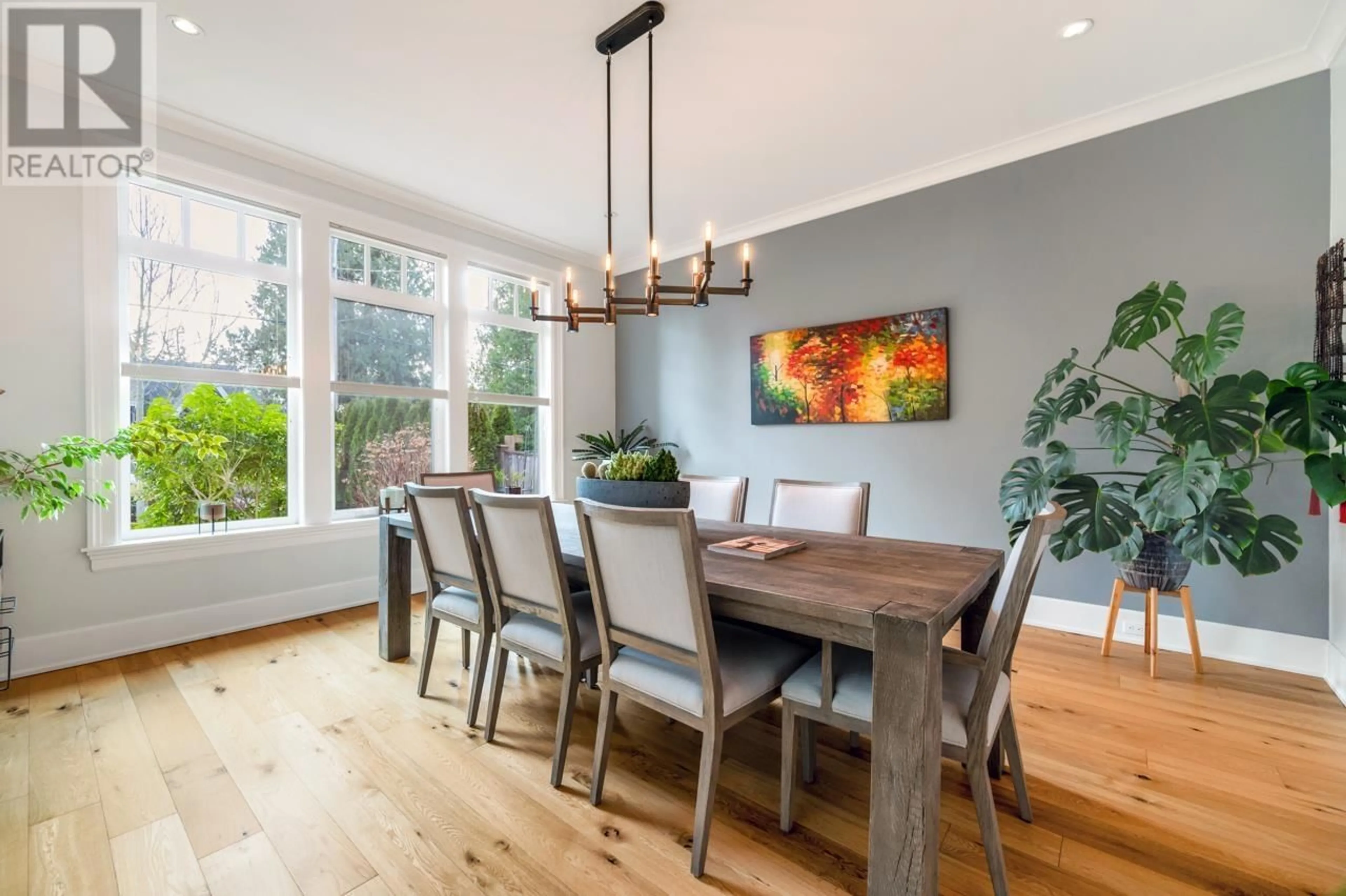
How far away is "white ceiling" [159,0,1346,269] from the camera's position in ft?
7.15

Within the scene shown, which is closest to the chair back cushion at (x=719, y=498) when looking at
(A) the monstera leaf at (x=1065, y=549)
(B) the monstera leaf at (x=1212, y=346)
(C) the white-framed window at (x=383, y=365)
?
(A) the monstera leaf at (x=1065, y=549)

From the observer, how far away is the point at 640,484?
2.03 m

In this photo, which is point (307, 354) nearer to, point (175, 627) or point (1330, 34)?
point (175, 627)

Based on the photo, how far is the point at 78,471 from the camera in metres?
2.66

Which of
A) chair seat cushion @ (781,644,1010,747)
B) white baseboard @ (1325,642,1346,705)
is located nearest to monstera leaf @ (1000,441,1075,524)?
white baseboard @ (1325,642,1346,705)

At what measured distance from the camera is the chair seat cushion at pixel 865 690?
132 centimetres

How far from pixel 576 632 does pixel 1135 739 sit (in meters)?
2.06

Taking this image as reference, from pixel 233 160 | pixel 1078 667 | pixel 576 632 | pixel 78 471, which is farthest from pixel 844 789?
pixel 233 160

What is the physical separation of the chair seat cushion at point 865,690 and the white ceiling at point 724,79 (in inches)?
95.2

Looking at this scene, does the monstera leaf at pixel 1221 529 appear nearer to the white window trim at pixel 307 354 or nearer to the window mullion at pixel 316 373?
the white window trim at pixel 307 354

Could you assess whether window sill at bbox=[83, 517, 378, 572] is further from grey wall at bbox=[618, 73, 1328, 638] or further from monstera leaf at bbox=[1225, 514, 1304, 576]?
monstera leaf at bbox=[1225, 514, 1304, 576]

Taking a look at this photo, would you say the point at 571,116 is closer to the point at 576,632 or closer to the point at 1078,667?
the point at 576,632

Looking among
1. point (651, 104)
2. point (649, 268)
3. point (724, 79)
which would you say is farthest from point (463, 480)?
point (724, 79)

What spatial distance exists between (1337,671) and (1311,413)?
4.12 ft
